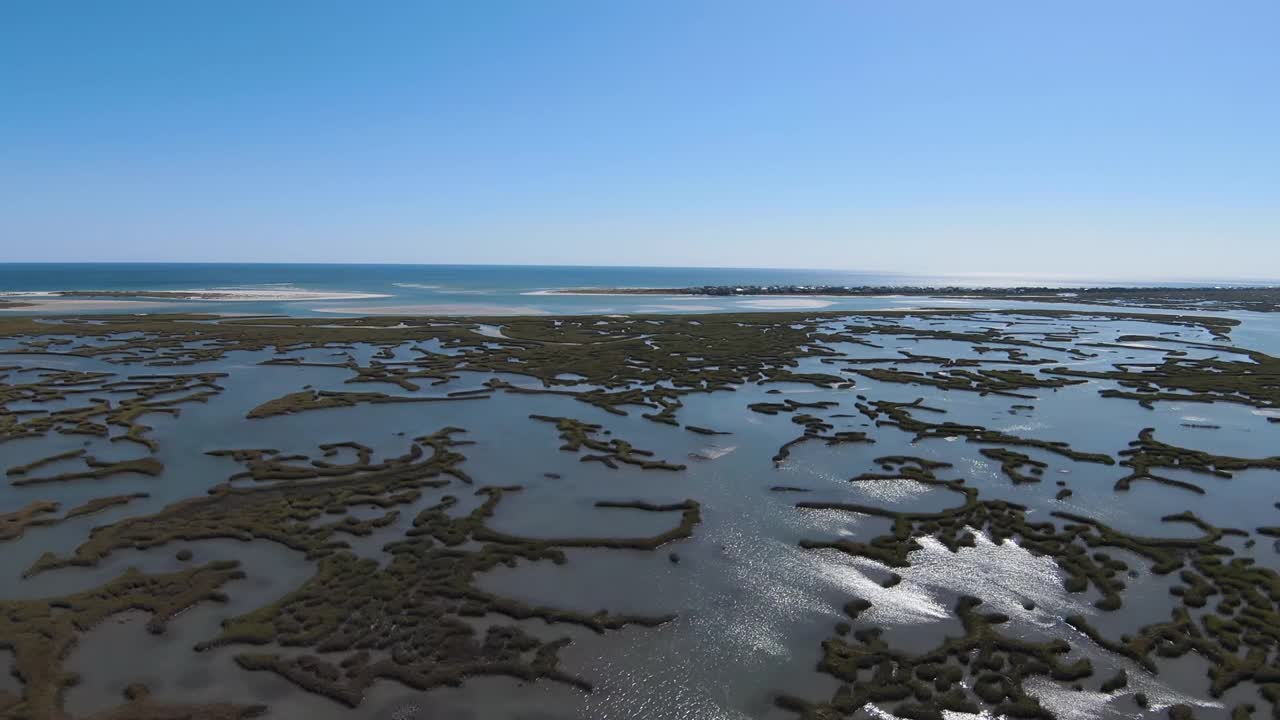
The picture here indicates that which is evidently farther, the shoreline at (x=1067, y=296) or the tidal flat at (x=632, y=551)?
the shoreline at (x=1067, y=296)

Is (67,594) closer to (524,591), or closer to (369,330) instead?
(524,591)

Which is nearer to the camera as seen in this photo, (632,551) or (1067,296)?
(632,551)

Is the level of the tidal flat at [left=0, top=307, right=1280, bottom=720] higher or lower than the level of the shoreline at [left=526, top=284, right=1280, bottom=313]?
lower

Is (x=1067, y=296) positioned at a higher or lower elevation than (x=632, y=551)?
higher

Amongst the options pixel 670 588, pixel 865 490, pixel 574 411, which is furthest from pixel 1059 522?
pixel 574 411

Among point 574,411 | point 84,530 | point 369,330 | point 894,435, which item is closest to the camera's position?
point 84,530

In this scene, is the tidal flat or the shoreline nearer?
the tidal flat

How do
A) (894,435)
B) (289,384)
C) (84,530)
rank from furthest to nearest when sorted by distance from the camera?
(289,384) → (894,435) → (84,530)

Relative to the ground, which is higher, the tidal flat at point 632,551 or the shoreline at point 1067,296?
the shoreline at point 1067,296
